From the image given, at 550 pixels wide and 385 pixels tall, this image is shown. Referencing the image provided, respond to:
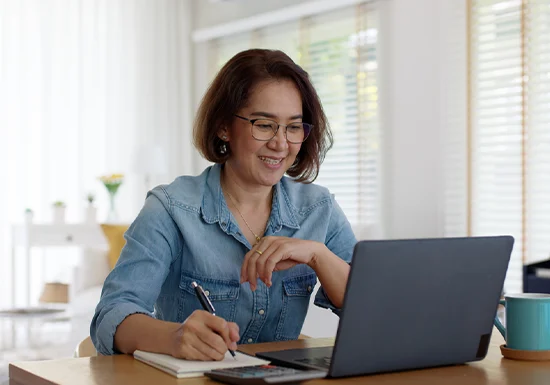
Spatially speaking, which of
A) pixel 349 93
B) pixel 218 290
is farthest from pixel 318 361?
pixel 349 93

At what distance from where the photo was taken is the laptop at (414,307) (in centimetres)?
108

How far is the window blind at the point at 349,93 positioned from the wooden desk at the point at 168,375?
366cm

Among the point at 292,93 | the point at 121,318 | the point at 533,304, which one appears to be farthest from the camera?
the point at 292,93

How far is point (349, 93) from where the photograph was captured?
17.2 ft

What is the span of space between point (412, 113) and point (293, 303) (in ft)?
10.3

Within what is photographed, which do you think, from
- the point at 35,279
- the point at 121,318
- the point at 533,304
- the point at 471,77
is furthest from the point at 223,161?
the point at 35,279

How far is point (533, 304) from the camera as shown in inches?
50.8

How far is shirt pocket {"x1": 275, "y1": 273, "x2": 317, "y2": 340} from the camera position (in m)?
1.72

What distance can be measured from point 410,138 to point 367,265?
3.74 metres

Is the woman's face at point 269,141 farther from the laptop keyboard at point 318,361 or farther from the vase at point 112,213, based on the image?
the vase at point 112,213

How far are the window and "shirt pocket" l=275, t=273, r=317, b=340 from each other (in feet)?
8.63

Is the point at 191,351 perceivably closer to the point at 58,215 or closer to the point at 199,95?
the point at 58,215

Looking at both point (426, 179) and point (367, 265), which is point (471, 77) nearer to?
point (426, 179)

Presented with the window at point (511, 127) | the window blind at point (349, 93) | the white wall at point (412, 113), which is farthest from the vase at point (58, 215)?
the window at point (511, 127)
